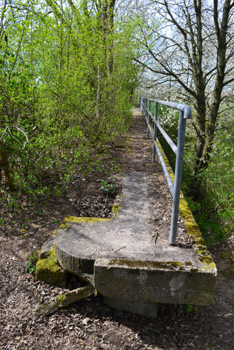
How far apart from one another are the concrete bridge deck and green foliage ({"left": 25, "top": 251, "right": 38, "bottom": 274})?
409mm

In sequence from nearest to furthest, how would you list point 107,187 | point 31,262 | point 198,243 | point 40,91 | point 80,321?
point 80,321, point 198,243, point 31,262, point 40,91, point 107,187

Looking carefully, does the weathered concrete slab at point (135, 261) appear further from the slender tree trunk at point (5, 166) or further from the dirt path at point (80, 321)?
the slender tree trunk at point (5, 166)

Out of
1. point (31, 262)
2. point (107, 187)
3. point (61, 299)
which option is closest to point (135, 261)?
point (61, 299)

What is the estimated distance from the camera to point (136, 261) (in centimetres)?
208

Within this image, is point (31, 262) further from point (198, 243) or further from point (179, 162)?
point (179, 162)

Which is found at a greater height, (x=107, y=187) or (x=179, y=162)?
(x=179, y=162)

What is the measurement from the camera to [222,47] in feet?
22.9

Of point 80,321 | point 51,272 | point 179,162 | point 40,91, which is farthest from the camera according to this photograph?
point 40,91

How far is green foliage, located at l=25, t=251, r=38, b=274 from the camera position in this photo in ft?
8.61

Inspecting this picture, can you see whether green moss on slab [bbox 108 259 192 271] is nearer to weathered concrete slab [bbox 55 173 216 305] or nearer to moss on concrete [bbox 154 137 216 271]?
weathered concrete slab [bbox 55 173 216 305]

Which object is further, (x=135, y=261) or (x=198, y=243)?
(x=198, y=243)

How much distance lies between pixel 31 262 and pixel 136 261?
1209 millimetres

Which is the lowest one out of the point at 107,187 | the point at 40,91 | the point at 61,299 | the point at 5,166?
the point at 61,299

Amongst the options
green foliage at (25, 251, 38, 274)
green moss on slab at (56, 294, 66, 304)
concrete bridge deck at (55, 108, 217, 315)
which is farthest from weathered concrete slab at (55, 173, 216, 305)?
green foliage at (25, 251, 38, 274)
